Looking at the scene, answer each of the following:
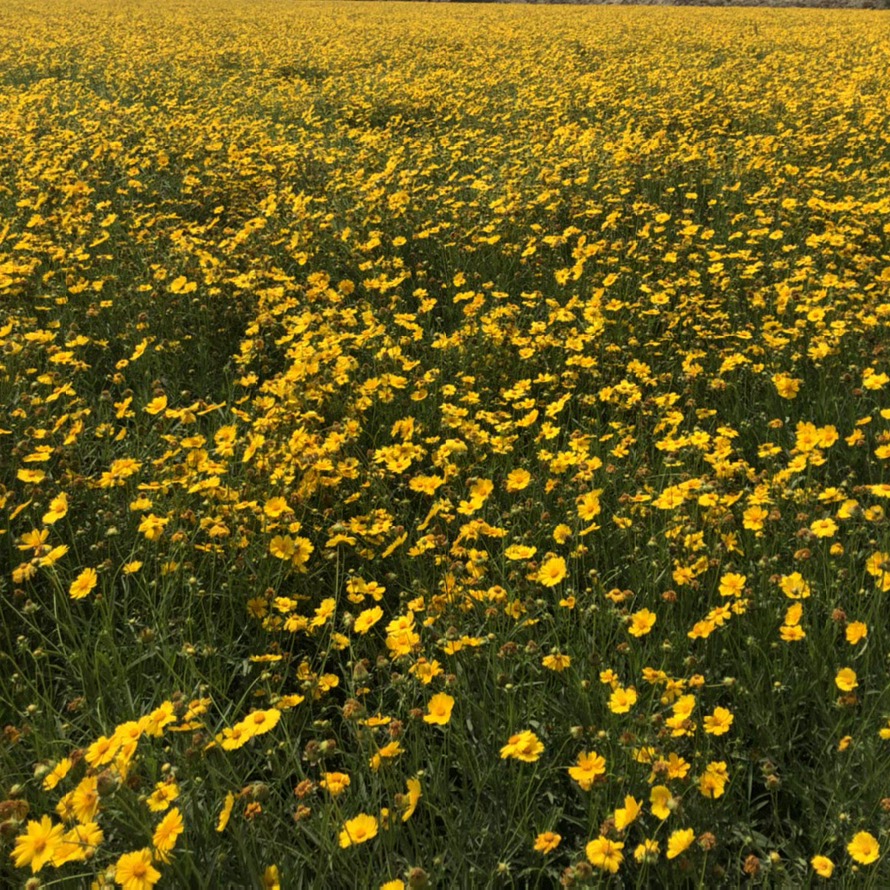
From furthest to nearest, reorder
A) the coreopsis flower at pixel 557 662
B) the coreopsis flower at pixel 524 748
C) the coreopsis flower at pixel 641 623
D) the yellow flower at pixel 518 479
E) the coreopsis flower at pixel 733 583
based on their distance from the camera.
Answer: the yellow flower at pixel 518 479
the coreopsis flower at pixel 733 583
the coreopsis flower at pixel 641 623
the coreopsis flower at pixel 557 662
the coreopsis flower at pixel 524 748

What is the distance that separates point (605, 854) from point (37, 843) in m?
1.04

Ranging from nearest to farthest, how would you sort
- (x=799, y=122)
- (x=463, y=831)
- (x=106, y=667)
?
1. (x=463, y=831)
2. (x=106, y=667)
3. (x=799, y=122)

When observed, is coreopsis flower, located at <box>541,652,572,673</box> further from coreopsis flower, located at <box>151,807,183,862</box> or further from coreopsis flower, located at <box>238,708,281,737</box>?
coreopsis flower, located at <box>151,807,183,862</box>

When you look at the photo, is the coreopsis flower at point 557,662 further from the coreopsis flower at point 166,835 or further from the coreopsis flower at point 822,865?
the coreopsis flower at point 166,835

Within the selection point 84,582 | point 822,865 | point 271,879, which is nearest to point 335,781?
point 271,879

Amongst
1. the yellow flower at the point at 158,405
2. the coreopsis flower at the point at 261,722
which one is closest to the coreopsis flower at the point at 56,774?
the coreopsis flower at the point at 261,722

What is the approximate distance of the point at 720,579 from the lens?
217cm

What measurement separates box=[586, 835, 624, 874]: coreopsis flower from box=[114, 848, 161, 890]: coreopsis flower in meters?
0.77

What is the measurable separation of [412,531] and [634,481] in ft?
2.62

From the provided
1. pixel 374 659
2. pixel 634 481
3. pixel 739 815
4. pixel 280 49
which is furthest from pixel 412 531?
pixel 280 49

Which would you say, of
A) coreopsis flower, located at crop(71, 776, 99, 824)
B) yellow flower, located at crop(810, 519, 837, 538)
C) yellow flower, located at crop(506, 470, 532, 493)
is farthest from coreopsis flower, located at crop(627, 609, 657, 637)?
coreopsis flower, located at crop(71, 776, 99, 824)

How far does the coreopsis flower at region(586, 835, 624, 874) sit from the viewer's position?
1.37m

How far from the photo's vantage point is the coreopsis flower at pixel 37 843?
134 cm

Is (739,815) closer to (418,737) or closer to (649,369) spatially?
(418,737)
